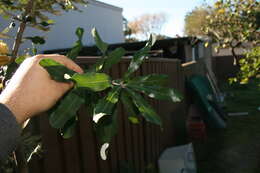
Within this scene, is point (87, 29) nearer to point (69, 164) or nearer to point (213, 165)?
point (213, 165)

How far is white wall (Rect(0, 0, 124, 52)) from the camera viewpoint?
37.5 feet

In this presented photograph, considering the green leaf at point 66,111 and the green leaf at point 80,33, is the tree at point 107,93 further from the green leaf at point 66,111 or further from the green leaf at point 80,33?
the green leaf at point 80,33

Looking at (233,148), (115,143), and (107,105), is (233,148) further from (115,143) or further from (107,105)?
(107,105)

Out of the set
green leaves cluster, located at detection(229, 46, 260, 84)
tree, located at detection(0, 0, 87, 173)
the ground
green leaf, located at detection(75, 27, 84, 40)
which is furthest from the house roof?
green leaf, located at detection(75, 27, 84, 40)

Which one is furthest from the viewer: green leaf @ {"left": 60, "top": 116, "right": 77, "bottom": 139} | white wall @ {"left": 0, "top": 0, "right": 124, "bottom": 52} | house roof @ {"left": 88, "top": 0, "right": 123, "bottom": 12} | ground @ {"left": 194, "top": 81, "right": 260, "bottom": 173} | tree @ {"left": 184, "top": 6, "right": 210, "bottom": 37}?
tree @ {"left": 184, "top": 6, "right": 210, "bottom": 37}

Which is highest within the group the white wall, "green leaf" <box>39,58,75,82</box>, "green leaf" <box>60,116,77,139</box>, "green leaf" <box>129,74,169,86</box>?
the white wall

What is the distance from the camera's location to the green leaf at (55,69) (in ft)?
3.09

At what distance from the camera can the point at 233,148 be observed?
20.9 ft

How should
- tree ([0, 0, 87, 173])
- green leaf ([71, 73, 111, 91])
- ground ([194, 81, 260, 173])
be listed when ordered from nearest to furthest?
green leaf ([71, 73, 111, 91])
tree ([0, 0, 87, 173])
ground ([194, 81, 260, 173])

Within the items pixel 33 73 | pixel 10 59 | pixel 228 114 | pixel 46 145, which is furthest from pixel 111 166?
pixel 228 114

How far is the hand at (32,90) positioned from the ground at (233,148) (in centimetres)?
476

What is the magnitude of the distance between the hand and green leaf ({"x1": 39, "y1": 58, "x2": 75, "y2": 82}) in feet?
0.23

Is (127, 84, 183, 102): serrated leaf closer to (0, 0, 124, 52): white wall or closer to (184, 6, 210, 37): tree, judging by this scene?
(0, 0, 124, 52): white wall

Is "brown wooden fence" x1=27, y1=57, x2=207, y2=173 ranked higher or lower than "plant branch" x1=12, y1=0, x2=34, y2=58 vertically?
lower
